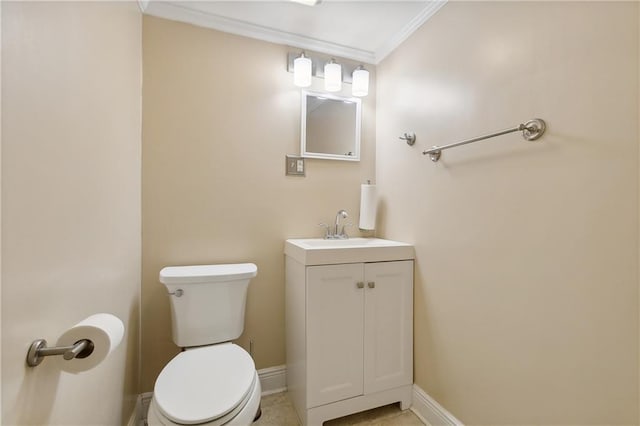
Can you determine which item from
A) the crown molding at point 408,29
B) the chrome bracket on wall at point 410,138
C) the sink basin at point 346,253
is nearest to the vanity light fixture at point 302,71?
the crown molding at point 408,29

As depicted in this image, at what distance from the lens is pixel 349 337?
57.3 inches

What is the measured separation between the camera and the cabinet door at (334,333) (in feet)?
4.58

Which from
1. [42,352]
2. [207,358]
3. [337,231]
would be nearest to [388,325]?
[337,231]

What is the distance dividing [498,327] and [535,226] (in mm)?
440

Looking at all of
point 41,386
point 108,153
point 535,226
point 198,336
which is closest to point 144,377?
point 198,336

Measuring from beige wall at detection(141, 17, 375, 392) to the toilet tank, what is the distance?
221mm

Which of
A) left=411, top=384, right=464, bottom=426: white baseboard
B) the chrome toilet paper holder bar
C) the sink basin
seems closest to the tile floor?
left=411, top=384, right=464, bottom=426: white baseboard

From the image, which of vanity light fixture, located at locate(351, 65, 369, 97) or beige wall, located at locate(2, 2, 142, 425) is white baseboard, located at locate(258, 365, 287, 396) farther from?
vanity light fixture, located at locate(351, 65, 369, 97)

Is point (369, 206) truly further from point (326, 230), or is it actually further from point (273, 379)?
point (273, 379)

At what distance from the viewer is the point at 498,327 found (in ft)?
3.78

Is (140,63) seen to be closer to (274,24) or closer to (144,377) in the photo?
(274,24)

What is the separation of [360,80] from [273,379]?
1966 mm

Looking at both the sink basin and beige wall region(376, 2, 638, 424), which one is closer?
beige wall region(376, 2, 638, 424)

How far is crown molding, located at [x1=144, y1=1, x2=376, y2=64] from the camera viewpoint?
5.01 feet
